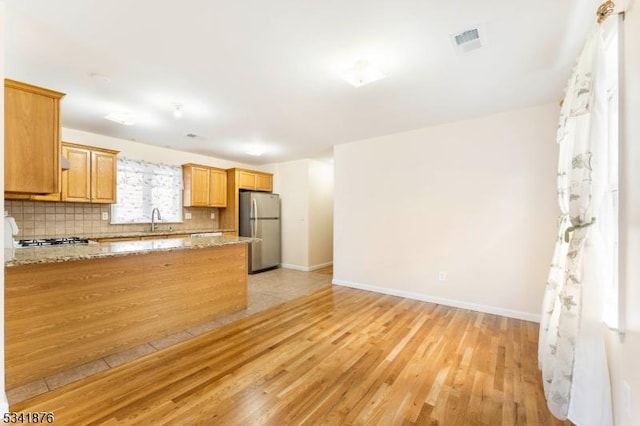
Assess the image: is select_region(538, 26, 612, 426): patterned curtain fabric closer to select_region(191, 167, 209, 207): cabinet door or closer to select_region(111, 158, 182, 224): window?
select_region(191, 167, 209, 207): cabinet door

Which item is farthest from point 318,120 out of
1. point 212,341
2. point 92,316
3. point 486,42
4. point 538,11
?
point 92,316

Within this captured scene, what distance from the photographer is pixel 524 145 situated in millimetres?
3152

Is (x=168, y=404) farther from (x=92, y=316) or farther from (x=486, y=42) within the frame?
(x=486, y=42)

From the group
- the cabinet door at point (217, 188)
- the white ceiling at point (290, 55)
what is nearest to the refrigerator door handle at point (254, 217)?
the cabinet door at point (217, 188)

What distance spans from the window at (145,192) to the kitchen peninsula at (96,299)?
89.7 inches

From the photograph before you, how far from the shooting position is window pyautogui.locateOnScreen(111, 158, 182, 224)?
4465 millimetres

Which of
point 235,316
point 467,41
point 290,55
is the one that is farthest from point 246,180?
point 467,41

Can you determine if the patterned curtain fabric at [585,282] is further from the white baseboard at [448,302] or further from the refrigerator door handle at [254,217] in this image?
the refrigerator door handle at [254,217]

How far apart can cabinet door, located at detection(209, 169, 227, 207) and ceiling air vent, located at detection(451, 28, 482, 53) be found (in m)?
4.73

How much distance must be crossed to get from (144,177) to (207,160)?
1311mm

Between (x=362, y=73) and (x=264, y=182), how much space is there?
4249mm

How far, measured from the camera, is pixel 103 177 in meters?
4.00

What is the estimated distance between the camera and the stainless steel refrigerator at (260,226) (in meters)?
5.50

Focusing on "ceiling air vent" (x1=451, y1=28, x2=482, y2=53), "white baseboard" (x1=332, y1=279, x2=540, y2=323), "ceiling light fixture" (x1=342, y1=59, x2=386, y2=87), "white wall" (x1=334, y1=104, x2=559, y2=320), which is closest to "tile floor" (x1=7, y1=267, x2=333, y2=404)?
"white baseboard" (x1=332, y1=279, x2=540, y2=323)
